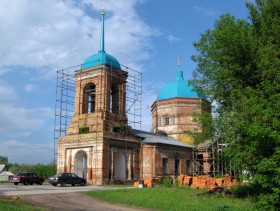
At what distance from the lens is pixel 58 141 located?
111 feet

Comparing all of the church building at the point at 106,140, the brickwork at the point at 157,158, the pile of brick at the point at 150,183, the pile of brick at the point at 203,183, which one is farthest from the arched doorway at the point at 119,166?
the pile of brick at the point at 203,183

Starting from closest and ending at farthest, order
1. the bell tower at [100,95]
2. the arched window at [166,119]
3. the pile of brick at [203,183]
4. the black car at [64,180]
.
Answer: the pile of brick at [203,183] → the black car at [64,180] → the bell tower at [100,95] → the arched window at [166,119]

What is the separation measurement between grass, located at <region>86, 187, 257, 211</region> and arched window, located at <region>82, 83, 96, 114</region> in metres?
15.0

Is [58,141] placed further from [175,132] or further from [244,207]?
[244,207]

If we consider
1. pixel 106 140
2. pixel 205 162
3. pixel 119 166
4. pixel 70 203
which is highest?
pixel 106 140

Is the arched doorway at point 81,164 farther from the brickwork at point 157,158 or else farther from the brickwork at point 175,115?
the brickwork at point 175,115

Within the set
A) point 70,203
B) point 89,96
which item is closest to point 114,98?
point 89,96

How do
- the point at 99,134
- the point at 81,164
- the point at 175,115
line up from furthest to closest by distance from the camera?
the point at 175,115 < the point at 81,164 < the point at 99,134

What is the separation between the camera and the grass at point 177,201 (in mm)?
15812

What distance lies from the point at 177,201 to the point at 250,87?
644 centimetres

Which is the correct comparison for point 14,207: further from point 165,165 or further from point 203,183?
point 165,165

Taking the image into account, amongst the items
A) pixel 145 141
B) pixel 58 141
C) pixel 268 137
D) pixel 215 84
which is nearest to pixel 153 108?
pixel 145 141

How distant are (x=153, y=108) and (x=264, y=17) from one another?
28.8 m

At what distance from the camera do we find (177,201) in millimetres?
17266
